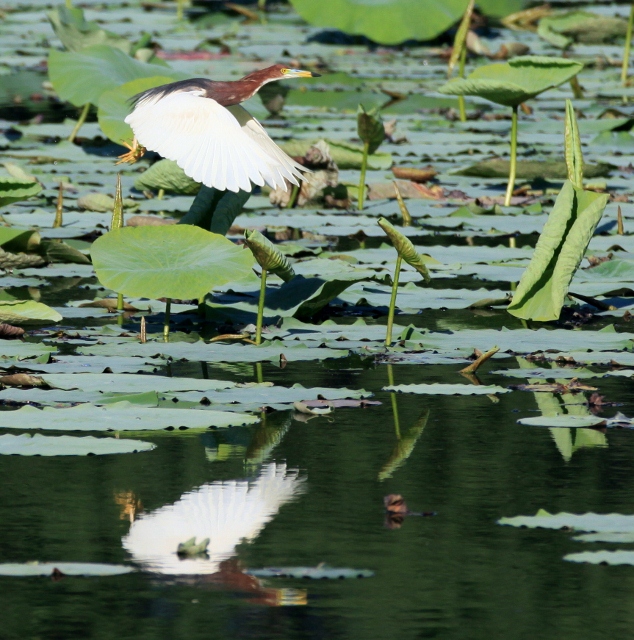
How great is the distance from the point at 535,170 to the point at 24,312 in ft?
14.5

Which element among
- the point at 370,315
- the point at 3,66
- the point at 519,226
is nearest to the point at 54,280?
the point at 370,315

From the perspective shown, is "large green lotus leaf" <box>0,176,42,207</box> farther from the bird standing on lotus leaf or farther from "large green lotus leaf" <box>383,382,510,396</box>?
"large green lotus leaf" <box>383,382,510,396</box>

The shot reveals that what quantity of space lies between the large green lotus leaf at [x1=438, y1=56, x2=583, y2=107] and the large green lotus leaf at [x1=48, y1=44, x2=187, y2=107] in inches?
77.7

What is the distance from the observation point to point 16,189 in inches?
225

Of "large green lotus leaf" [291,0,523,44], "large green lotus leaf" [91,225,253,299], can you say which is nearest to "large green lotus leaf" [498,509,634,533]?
"large green lotus leaf" [91,225,253,299]

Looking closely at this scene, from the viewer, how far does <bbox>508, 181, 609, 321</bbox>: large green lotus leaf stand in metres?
4.88

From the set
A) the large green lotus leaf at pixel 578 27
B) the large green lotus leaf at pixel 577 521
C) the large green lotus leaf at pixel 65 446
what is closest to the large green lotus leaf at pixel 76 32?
the large green lotus leaf at pixel 578 27

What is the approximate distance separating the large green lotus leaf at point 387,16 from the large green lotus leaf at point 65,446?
10.8 m

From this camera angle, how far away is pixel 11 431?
3.50m

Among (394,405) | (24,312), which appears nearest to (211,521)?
(394,405)

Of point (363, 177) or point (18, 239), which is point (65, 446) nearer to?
point (18, 239)

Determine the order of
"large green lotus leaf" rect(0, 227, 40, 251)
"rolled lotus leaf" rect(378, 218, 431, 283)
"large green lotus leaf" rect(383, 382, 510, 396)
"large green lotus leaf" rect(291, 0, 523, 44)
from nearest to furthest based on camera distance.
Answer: "large green lotus leaf" rect(383, 382, 510, 396), "rolled lotus leaf" rect(378, 218, 431, 283), "large green lotus leaf" rect(0, 227, 40, 251), "large green lotus leaf" rect(291, 0, 523, 44)

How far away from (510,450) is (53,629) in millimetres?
1411

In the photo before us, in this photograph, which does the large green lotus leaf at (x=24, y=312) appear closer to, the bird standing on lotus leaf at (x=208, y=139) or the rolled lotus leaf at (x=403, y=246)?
the bird standing on lotus leaf at (x=208, y=139)
